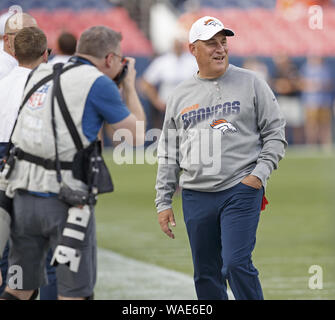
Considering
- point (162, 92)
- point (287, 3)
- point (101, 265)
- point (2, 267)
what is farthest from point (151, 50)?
point (2, 267)

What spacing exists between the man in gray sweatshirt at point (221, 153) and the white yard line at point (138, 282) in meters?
1.72

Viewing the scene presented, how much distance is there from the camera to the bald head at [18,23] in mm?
5543

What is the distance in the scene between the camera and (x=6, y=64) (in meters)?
5.75

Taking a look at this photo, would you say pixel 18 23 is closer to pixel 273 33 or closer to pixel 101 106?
pixel 101 106

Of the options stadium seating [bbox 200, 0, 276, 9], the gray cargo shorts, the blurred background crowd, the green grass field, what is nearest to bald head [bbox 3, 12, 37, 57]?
the gray cargo shorts

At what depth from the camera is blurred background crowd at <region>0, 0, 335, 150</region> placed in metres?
25.1

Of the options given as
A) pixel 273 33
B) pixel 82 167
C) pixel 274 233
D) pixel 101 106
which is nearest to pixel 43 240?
pixel 82 167

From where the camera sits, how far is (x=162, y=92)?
16.3 meters

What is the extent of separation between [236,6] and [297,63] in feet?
15.3

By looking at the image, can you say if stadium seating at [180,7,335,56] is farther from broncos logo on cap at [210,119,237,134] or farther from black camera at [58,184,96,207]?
black camera at [58,184,96,207]

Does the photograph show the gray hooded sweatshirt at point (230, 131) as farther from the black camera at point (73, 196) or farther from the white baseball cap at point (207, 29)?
the black camera at point (73, 196)

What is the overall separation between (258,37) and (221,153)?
77.4 ft

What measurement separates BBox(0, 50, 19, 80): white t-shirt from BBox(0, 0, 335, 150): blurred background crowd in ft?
56.5

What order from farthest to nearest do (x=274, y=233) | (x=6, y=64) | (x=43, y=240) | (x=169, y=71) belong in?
(x=169, y=71), (x=274, y=233), (x=6, y=64), (x=43, y=240)
